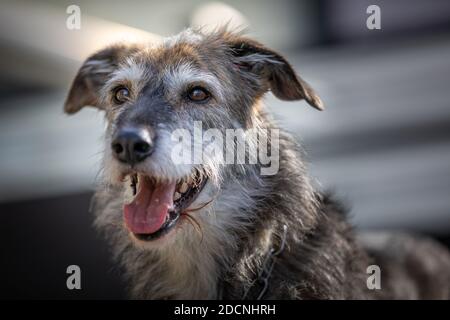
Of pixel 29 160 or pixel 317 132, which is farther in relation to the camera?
pixel 317 132

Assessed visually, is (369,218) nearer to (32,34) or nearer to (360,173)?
(360,173)

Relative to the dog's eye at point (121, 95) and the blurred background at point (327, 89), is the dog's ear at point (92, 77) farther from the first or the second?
the blurred background at point (327, 89)

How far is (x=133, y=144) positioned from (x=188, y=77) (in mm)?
568

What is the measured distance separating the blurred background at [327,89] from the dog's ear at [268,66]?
7.69 ft

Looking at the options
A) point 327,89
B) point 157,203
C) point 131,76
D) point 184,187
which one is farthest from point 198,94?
point 327,89

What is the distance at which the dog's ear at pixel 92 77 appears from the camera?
4297 mm

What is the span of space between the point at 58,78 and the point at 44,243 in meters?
1.58

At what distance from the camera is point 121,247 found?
4.07 m

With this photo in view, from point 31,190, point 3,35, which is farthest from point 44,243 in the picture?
point 3,35

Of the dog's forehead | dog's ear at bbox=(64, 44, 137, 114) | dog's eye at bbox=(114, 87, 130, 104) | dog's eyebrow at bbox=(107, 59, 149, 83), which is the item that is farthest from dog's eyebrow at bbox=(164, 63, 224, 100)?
dog's ear at bbox=(64, 44, 137, 114)

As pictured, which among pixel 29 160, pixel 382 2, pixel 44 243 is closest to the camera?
pixel 44 243

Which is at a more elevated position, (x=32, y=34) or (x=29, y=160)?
(x=32, y=34)

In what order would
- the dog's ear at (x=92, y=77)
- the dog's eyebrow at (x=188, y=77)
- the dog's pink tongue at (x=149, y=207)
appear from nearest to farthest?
the dog's pink tongue at (x=149, y=207), the dog's eyebrow at (x=188, y=77), the dog's ear at (x=92, y=77)

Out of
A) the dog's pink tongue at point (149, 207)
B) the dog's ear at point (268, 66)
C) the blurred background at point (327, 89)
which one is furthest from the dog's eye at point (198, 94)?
the blurred background at point (327, 89)
